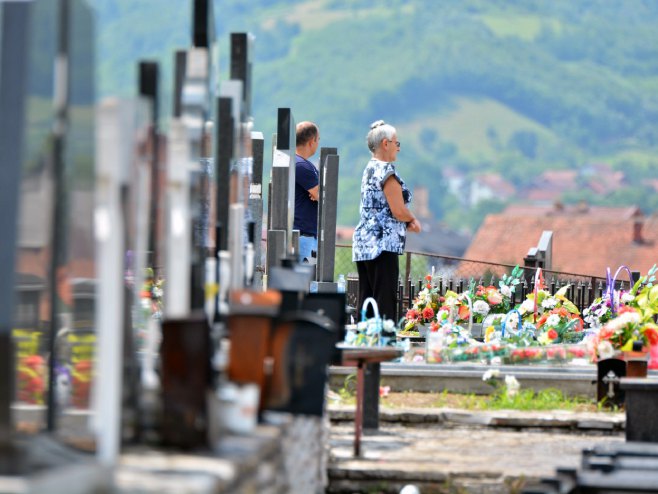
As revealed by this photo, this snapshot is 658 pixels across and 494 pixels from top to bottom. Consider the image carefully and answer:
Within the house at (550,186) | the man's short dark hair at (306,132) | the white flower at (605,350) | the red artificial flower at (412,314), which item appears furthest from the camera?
the house at (550,186)

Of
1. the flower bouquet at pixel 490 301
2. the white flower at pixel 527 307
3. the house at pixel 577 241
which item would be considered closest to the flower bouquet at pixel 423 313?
the flower bouquet at pixel 490 301

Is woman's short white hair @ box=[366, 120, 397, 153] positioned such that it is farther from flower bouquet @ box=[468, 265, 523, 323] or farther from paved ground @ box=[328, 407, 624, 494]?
flower bouquet @ box=[468, 265, 523, 323]

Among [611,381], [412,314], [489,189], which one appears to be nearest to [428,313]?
[412,314]

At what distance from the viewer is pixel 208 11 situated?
7777 millimetres

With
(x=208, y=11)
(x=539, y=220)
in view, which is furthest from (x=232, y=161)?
(x=539, y=220)

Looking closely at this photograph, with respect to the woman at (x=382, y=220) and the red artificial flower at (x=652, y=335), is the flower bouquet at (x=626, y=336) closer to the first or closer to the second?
the red artificial flower at (x=652, y=335)

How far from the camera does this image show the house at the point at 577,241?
85250mm

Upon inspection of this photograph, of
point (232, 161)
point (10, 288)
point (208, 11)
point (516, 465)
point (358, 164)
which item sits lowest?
point (516, 465)

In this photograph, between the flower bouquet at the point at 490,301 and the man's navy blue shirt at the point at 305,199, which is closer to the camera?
the man's navy blue shirt at the point at 305,199

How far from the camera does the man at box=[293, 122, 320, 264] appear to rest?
489 inches

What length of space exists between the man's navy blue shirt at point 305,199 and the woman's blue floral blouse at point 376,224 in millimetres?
1149

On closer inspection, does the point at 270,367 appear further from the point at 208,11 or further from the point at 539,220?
the point at 539,220

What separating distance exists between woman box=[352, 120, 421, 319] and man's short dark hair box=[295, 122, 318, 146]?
653mm

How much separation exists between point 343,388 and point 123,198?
5.48 metres
